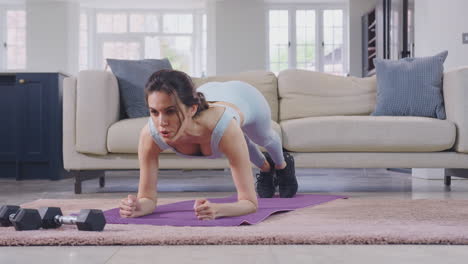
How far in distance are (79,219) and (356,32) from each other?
30.5ft

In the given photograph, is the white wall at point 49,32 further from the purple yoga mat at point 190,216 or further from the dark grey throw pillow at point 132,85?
the purple yoga mat at point 190,216

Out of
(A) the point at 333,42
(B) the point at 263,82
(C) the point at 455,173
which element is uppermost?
(A) the point at 333,42

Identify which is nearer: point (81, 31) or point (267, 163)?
point (267, 163)

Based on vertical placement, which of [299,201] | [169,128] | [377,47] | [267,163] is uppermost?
[377,47]

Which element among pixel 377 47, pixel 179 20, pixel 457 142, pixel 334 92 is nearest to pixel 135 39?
pixel 179 20

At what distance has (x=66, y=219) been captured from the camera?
1.55 meters

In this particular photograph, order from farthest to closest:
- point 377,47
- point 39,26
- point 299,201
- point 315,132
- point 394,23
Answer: point 39,26 < point 377,47 < point 394,23 < point 315,132 < point 299,201

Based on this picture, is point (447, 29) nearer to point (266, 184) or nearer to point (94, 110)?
point (266, 184)

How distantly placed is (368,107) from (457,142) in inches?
29.6

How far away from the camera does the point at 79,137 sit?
3.03 meters

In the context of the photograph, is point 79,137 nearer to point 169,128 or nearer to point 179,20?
point 169,128

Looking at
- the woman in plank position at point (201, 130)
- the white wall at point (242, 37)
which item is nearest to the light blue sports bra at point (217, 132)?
the woman in plank position at point (201, 130)

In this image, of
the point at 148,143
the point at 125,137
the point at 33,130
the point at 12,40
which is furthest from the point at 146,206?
the point at 12,40

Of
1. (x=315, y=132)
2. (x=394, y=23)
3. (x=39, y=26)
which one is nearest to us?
(x=315, y=132)
